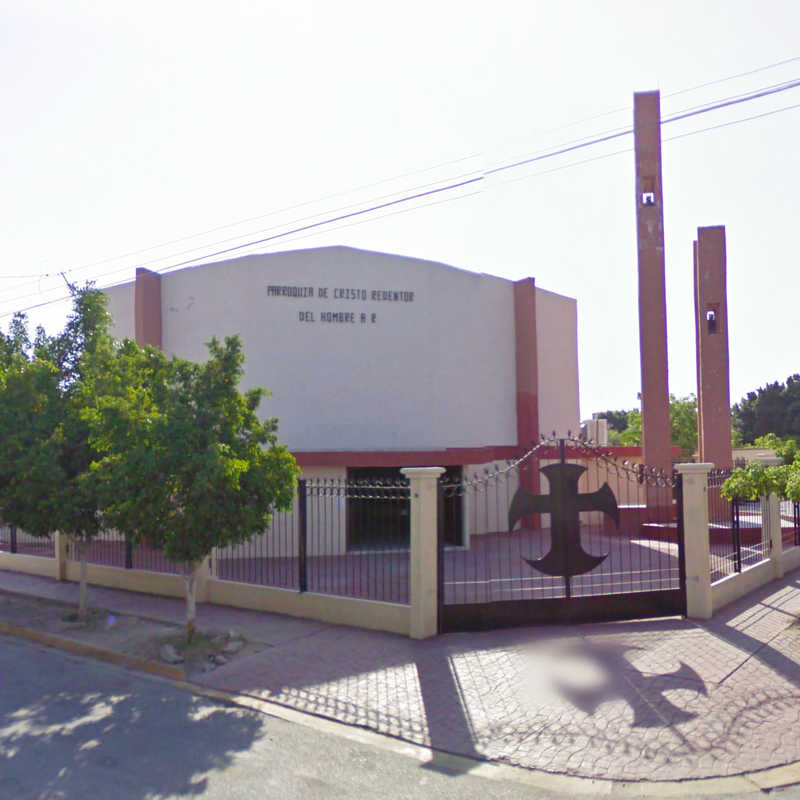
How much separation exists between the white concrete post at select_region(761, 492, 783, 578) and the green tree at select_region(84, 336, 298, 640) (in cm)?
850

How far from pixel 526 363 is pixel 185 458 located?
14420 millimetres

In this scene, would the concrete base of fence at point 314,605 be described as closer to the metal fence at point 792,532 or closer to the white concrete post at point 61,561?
the white concrete post at point 61,561

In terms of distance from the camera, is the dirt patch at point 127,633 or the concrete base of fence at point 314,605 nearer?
the dirt patch at point 127,633

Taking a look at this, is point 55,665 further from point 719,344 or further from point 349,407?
point 719,344

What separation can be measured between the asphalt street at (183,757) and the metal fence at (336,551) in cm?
441

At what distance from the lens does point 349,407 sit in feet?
61.1

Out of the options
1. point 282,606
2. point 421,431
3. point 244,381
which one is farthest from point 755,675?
point 244,381

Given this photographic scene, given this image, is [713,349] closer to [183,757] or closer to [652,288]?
[652,288]

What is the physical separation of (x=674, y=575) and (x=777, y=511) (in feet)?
6.88

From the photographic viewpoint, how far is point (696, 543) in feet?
31.1

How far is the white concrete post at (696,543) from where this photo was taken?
949cm

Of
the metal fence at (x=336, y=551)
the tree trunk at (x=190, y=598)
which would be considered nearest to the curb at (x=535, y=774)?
the tree trunk at (x=190, y=598)

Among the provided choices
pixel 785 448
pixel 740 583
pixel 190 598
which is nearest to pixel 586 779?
pixel 190 598

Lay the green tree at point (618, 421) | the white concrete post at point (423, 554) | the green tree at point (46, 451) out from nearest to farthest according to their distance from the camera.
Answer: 1. the white concrete post at point (423, 554)
2. the green tree at point (46, 451)
3. the green tree at point (618, 421)
